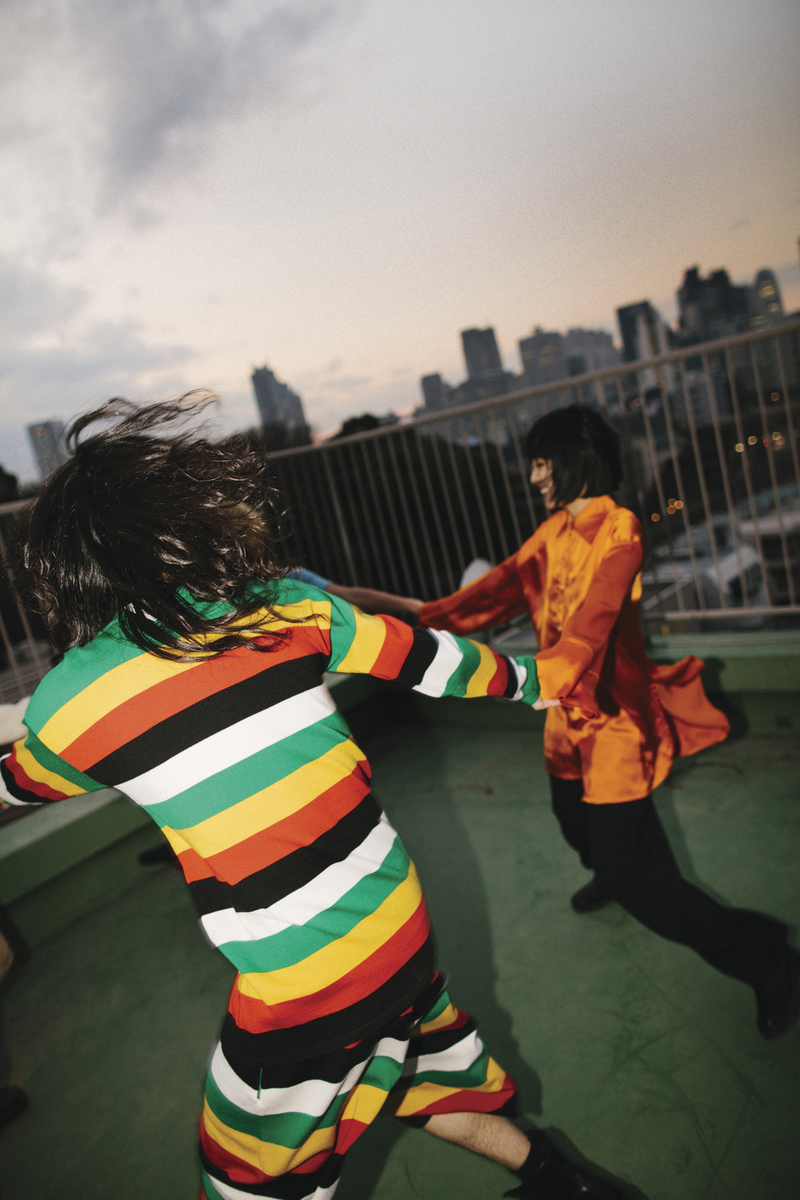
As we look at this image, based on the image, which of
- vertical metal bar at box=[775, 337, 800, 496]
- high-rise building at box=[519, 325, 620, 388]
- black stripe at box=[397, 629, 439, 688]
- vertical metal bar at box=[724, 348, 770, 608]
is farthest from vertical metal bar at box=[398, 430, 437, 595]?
high-rise building at box=[519, 325, 620, 388]

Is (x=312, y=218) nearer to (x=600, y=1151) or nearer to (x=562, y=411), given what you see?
(x=562, y=411)

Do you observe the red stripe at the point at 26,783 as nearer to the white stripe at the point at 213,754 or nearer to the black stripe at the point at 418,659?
the white stripe at the point at 213,754

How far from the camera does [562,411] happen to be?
188 cm

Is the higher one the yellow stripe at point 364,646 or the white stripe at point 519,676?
the yellow stripe at point 364,646

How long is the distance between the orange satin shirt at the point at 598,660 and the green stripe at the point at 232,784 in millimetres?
638

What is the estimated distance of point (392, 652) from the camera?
1.08m

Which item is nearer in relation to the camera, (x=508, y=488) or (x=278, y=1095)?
(x=278, y=1095)

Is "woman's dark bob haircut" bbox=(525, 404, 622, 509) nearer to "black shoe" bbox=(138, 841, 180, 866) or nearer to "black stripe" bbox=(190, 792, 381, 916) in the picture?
"black stripe" bbox=(190, 792, 381, 916)

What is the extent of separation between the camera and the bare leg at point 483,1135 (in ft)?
4.01

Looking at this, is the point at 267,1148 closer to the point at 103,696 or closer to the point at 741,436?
the point at 103,696

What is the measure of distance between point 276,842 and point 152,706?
248 millimetres

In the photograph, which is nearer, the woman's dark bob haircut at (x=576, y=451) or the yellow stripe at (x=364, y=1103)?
the yellow stripe at (x=364, y=1103)

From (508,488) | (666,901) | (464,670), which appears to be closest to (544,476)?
(464,670)

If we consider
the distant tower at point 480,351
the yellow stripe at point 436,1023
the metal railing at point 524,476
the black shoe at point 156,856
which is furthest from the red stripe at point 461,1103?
the distant tower at point 480,351
